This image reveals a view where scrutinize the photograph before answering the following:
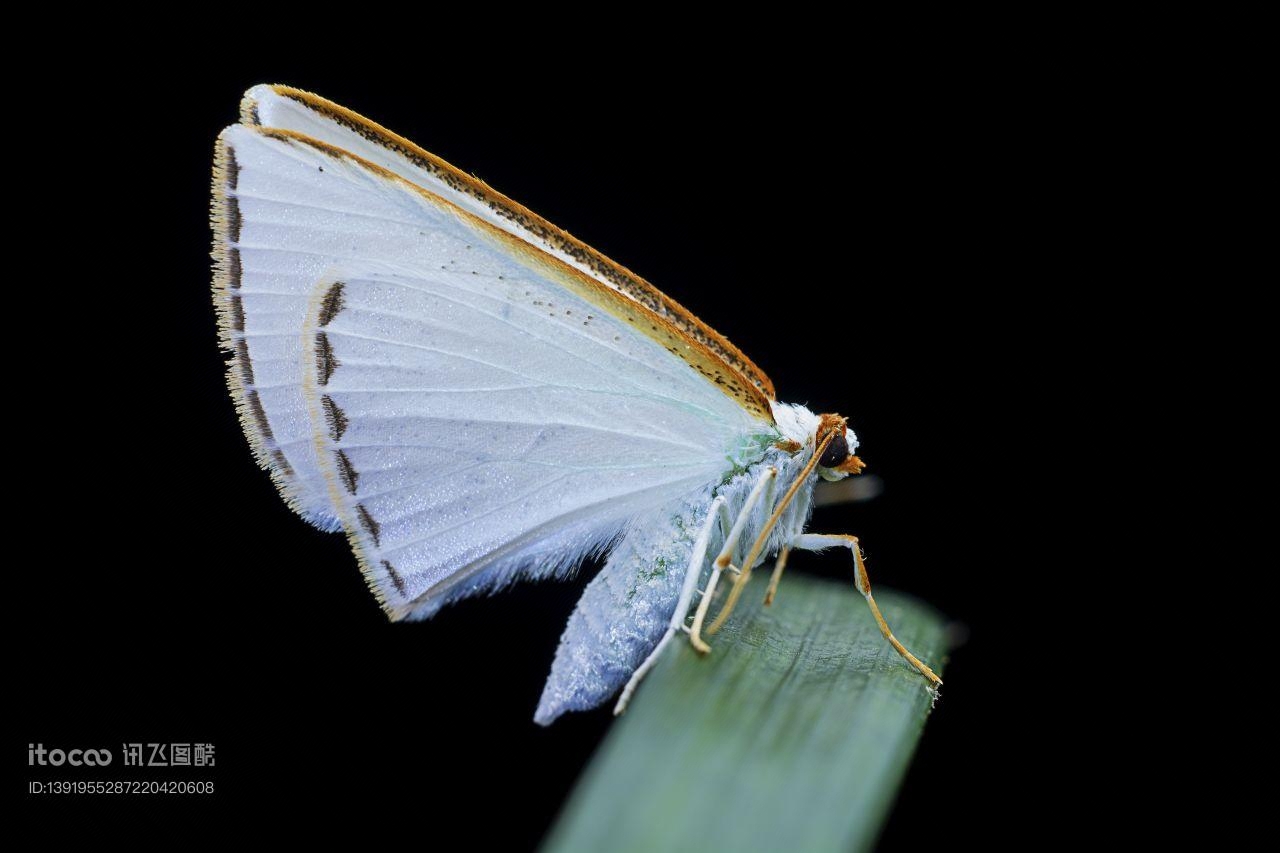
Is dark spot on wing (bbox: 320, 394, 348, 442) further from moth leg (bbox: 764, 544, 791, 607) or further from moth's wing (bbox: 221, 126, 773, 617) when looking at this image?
moth leg (bbox: 764, 544, 791, 607)

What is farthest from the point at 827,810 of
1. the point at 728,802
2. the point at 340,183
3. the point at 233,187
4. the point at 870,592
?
the point at 233,187

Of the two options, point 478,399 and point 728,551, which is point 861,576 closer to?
point 728,551

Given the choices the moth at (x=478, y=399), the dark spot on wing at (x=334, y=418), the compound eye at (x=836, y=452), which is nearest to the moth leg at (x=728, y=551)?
the moth at (x=478, y=399)

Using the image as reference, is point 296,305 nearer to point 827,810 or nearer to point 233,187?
point 233,187

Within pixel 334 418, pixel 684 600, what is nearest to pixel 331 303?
pixel 334 418

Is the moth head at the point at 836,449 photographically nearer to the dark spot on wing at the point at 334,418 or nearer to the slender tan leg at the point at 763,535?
the slender tan leg at the point at 763,535

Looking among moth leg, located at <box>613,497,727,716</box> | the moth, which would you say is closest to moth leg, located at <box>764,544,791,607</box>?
the moth
